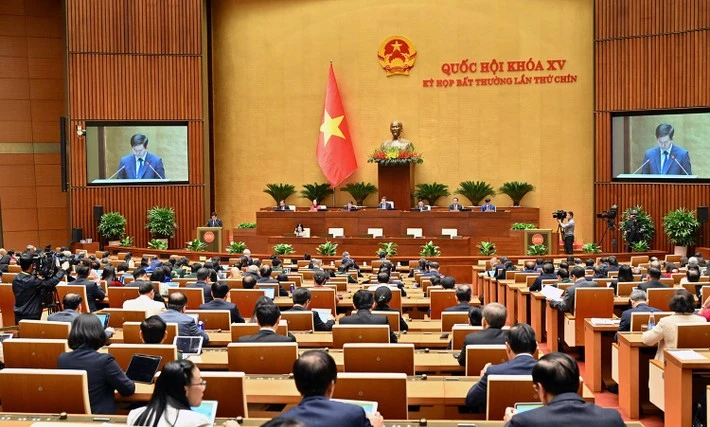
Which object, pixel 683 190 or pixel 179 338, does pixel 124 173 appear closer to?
pixel 683 190

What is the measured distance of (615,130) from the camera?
2098 cm

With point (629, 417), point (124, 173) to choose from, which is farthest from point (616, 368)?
point (124, 173)

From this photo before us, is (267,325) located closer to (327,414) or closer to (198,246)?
(327,414)

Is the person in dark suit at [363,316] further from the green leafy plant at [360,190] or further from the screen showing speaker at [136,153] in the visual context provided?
the screen showing speaker at [136,153]

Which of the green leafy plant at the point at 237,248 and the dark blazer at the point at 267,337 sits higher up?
the dark blazer at the point at 267,337

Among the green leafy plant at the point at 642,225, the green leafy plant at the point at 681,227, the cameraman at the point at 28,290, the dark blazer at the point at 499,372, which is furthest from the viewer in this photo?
the green leafy plant at the point at 642,225

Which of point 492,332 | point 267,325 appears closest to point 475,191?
point 492,332

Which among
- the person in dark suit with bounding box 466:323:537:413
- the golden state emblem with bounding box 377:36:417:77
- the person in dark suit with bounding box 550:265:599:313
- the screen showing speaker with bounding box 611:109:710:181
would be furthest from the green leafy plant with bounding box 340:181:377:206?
the person in dark suit with bounding box 466:323:537:413

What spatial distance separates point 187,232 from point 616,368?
54.9ft

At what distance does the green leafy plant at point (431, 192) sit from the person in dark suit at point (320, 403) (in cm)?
1859

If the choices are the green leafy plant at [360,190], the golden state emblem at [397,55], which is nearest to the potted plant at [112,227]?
the green leafy plant at [360,190]

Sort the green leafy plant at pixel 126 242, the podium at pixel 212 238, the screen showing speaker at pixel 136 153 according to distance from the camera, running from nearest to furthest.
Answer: the podium at pixel 212 238 → the green leafy plant at pixel 126 242 → the screen showing speaker at pixel 136 153

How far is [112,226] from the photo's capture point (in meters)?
21.7

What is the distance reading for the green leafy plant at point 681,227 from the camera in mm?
19219
